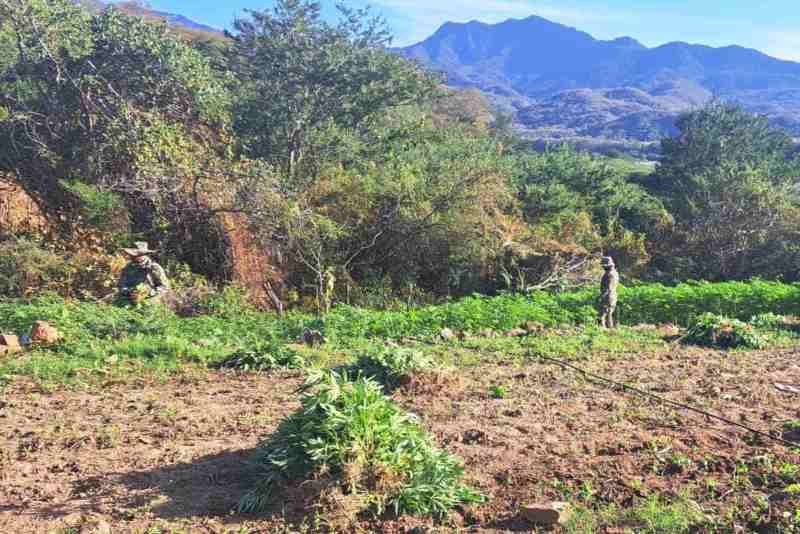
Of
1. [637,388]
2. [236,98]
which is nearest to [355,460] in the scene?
[637,388]

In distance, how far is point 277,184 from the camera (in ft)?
39.2

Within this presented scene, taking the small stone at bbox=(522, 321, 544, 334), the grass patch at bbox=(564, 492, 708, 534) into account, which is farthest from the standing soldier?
the grass patch at bbox=(564, 492, 708, 534)

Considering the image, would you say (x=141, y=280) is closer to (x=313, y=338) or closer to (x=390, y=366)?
(x=313, y=338)

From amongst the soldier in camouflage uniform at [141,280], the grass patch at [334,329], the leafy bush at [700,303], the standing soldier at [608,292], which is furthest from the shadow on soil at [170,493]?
the leafy bush at [700,303]

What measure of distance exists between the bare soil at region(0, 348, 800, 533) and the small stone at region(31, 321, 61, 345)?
54.1 inches

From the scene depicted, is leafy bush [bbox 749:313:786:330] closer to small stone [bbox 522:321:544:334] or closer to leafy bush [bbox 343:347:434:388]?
small stone [bbox 522:321:544:334]

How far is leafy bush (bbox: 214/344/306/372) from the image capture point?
23.0 feet

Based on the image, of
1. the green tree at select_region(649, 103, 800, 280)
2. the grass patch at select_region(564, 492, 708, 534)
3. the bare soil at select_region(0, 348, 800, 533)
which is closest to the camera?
the grass patch at select_region(564, 492, 708, 534)

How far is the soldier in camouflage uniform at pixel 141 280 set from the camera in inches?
386

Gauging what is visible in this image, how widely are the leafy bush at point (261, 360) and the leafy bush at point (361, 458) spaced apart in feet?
9.77

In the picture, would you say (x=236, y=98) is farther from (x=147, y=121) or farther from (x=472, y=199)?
(x=472, y=199)

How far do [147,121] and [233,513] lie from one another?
1080 cm

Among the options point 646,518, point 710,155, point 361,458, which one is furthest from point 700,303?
point 710,155

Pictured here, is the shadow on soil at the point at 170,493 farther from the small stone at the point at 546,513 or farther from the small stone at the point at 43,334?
the small stone at the point at 43,334
